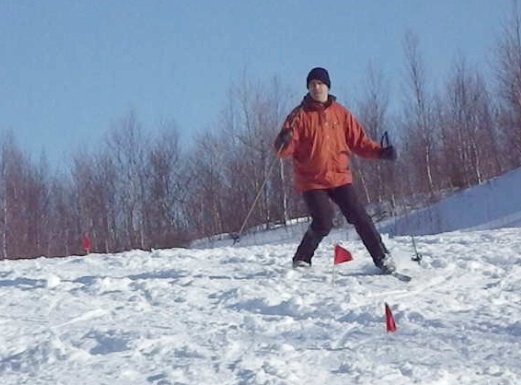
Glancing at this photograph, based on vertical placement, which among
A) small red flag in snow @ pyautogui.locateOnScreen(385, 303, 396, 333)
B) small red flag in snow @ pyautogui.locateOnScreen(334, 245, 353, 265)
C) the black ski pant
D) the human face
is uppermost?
the human face

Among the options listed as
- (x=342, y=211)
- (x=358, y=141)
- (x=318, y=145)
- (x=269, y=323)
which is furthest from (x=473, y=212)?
(x=269, y=323)

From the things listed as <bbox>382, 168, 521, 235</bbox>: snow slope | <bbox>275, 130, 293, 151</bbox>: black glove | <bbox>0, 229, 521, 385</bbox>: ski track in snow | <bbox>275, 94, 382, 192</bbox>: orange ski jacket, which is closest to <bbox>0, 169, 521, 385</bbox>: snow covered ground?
<bbox>0, 229, 521, 385</bbox>: ski track in snow

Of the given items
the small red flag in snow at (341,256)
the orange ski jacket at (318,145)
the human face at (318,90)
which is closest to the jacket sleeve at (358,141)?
the orange ski jacket at (318,145)

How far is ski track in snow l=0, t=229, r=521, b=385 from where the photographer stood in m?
5.07

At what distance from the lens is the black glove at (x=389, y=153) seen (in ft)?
27.5

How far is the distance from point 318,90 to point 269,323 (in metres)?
2.75

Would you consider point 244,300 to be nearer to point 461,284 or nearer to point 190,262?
point 461,284

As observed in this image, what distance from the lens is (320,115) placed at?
8344 millimetres

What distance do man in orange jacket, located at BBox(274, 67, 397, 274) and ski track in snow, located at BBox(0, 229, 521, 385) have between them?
40 centimetres

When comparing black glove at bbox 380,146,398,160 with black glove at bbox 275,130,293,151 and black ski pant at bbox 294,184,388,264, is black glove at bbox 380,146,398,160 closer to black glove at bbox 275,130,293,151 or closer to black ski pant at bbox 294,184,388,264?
black ski pant at bbox 294,184,388,264

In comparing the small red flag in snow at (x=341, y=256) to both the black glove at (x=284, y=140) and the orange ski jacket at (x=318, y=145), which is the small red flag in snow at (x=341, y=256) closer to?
the orange ski jacket at (x=318, y=145)

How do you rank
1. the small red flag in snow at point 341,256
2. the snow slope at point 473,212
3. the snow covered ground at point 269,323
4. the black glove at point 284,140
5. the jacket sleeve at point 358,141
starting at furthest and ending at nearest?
the snow slope at point 473,212 < the jacket sleeve at point 358,141 < the black glove at point 284,140 < the small red flag in snow at point 341,256 < the snow covered ground at point 269,323

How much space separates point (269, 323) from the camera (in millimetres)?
6215

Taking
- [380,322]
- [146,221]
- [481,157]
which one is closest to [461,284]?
[380,322]
